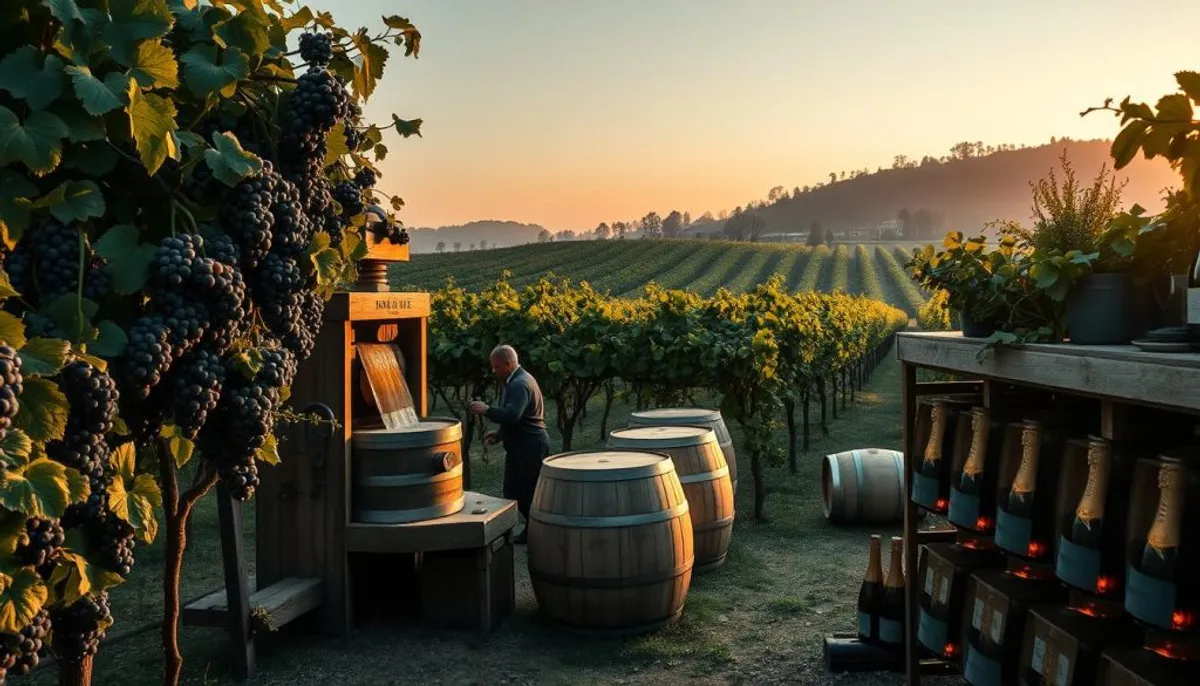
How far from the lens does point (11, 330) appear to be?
4.59 ft

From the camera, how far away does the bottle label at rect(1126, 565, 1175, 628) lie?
245cm

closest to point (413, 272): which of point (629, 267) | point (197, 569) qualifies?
point (629, 267)

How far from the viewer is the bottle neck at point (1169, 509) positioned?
7.99ft

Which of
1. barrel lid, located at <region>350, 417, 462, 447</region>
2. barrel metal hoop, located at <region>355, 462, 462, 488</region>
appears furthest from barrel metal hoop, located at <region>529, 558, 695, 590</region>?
barrel lid, located at <region>350, 417, 462, 447</region>

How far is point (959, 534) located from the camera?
13.0 ft

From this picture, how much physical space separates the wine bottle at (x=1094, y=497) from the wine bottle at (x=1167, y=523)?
23 cm

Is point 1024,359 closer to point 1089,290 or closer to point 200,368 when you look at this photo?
point 1089,290

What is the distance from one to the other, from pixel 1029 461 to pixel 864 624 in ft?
7.03

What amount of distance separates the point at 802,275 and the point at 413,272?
97.4 ft

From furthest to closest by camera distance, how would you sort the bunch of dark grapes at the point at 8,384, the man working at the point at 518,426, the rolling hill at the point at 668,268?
the rolling hill at the point at 668,268
the man working at the point at 518,426
the bunch of dark grapes at the point at 8,384

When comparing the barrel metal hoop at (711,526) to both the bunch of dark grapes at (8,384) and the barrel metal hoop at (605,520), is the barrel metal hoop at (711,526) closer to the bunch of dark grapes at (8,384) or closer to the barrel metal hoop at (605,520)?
the barrel metal hoop at (605,520)

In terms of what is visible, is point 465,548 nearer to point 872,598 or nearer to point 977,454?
point 872,598

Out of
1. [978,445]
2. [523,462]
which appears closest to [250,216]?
[978,445]

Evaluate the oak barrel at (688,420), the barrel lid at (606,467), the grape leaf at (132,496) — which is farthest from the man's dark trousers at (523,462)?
the grape leaf at (132,496)
